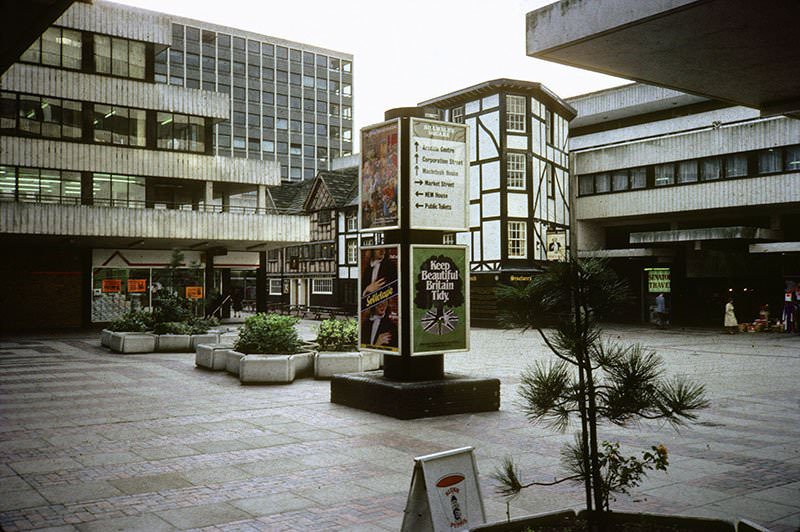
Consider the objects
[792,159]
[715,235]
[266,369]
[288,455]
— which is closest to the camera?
[288,455]

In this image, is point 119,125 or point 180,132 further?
point 180,132

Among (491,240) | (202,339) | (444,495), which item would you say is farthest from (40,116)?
(444,495)

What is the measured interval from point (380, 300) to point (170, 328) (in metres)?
12.8

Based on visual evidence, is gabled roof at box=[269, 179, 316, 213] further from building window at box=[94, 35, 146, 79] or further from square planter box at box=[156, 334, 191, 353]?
square planter box at box=[156, 334, 191, 353]

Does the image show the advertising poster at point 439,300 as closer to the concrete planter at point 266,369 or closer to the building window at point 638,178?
the concrete planter at point 266,369

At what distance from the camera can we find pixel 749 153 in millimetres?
32781

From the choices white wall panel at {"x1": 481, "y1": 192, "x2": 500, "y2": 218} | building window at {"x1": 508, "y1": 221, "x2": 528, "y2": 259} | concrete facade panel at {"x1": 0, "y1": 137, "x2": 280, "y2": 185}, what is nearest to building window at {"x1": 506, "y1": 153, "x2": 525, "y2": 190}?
white wall panel at {"x1": 481, "y1": 192, "x2": 500, "y2": 218}

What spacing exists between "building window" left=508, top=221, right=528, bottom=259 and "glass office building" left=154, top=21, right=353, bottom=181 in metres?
61.6

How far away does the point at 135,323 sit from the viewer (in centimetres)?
2219

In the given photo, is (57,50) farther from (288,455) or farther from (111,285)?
(288,455)

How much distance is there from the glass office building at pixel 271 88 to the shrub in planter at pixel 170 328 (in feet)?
235

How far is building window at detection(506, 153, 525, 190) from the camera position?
36.7 metres

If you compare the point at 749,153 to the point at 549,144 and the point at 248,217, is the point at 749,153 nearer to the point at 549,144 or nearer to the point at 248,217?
the point at 549,144

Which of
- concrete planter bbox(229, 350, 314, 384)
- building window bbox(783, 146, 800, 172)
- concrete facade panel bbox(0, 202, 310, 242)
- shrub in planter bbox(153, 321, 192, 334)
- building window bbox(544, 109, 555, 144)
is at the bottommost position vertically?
concrete planter bbox(229, 350, 314, 384)
